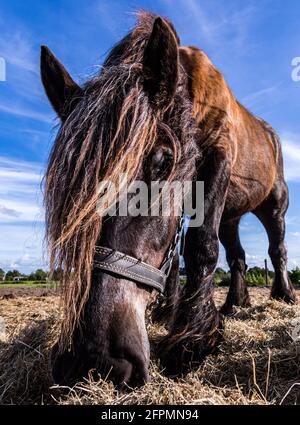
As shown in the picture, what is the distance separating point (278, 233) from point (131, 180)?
4.55 m

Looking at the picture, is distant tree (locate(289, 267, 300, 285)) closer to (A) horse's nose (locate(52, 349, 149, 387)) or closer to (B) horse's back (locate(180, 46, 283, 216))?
(B) horse's back (locate(180, 46, 283, 216))

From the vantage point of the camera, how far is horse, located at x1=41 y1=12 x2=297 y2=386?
2182mm

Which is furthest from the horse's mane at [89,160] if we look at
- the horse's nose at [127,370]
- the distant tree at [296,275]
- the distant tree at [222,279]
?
the distant tree at [296,275]

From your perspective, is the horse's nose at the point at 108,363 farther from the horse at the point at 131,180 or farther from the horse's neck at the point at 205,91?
the horse's neck at the point at 205,91

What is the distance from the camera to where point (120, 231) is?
233 centimetres

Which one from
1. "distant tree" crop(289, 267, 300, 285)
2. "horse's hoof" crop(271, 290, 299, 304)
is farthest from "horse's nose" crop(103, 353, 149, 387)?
"distant tree" crop(289, 267, 300, 285)

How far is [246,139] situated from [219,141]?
1.33 meters

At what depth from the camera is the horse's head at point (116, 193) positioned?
2158 mm

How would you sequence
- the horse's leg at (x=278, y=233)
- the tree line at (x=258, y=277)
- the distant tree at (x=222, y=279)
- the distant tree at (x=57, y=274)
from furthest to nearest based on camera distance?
the tree line at (x=258, y=277) < the distant tree at (x=222, y=279) < the horse's leg at (x=278, y=233) < the distant tree at (x=57, y=274)

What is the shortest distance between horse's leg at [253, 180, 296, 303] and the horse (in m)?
2.97

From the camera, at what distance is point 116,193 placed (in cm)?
229

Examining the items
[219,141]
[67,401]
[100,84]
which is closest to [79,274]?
[67,401]

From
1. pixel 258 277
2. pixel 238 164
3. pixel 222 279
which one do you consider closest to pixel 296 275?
pixel 258 277

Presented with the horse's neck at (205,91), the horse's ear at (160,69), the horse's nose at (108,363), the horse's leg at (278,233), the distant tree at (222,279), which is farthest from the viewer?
the distant tree at (222,279)
